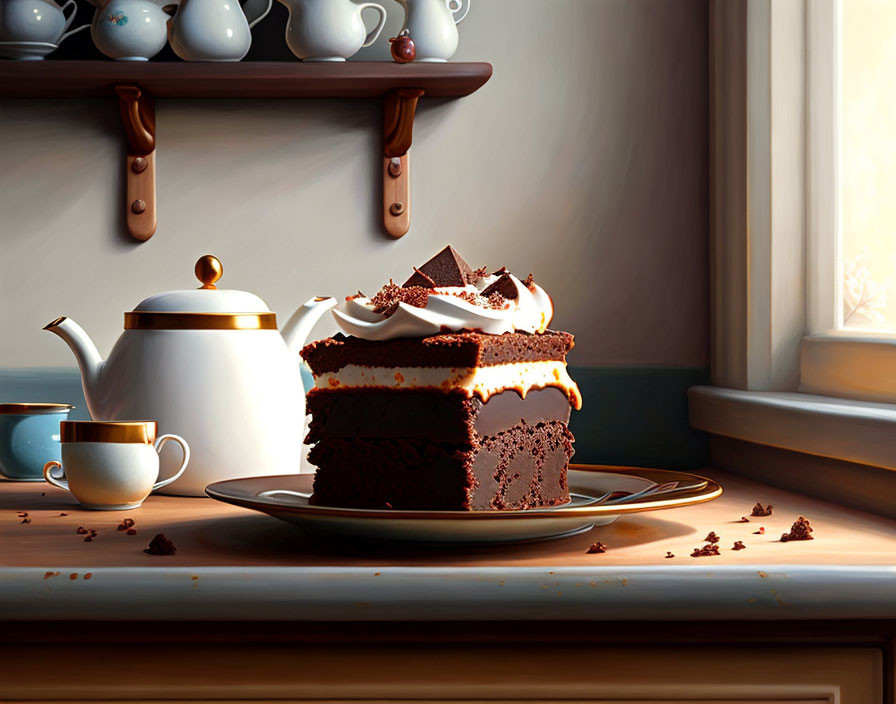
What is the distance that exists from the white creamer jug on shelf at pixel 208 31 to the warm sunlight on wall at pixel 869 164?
0.87 metres

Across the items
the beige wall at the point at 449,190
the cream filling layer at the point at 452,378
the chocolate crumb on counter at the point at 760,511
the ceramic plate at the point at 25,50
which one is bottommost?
the chocolate crumb on counter at the point at 760,511

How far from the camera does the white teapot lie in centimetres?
127

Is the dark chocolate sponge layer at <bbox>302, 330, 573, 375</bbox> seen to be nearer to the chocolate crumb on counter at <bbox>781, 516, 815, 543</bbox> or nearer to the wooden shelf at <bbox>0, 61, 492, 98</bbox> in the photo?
the chocolate crumb on counter at <bbox>781, 516, 815, 543</bbox>

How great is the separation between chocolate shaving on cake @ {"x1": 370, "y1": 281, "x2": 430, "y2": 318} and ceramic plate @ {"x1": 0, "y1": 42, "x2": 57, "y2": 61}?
0.72 m

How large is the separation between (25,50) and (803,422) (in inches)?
47.5

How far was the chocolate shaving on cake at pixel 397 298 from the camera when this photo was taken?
3.39 feet

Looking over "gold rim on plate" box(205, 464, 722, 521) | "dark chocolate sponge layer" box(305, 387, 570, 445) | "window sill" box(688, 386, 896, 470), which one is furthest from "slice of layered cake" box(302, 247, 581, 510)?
"window sill" box(688, 386, 896, 470)

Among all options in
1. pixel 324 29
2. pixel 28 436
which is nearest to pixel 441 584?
pixel 28 436

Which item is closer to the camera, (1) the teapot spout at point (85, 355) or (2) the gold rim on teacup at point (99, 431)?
(2) the gold rim on teacup at point (99, 431)

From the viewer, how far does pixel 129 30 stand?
4.58 ft

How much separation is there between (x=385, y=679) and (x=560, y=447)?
40 cm

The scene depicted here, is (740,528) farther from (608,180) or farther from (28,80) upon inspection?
(28,80)

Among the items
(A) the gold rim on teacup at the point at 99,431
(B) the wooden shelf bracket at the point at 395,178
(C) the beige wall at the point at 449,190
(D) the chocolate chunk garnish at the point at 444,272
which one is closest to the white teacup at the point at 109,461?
(A) the gold rim on teacup at the point at 99,431

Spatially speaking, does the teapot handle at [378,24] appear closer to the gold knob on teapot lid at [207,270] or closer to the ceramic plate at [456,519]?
the gold knob on teapot lid at [207,270]
